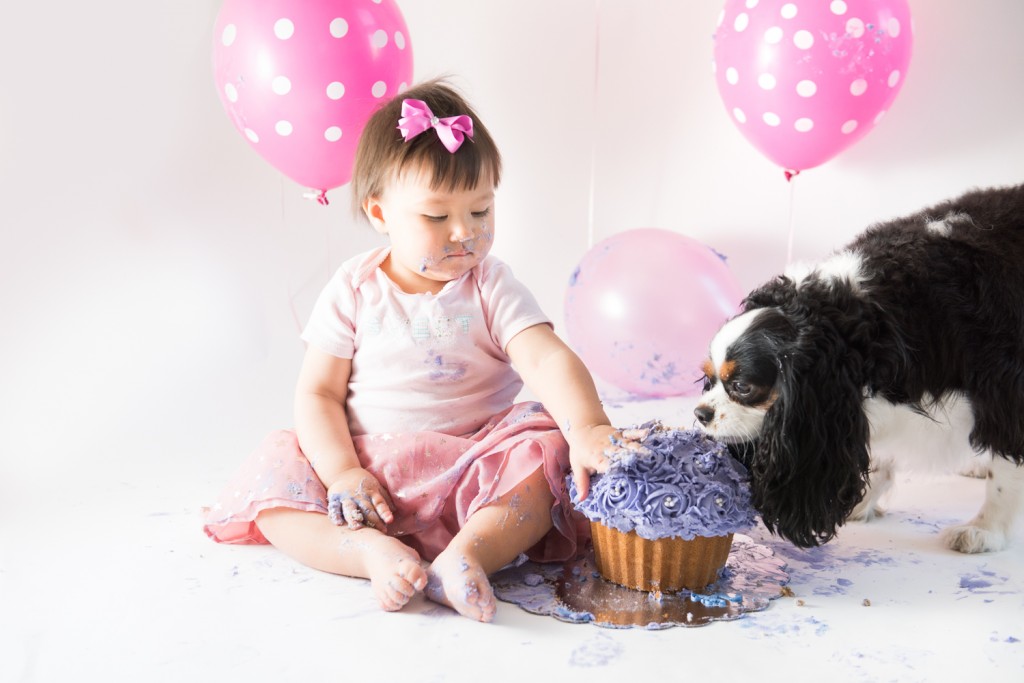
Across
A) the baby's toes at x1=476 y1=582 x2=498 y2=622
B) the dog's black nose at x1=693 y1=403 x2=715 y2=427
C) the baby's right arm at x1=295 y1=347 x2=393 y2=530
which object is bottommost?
the baby's toes at x1=476 y1=582 x2=498 y2=622

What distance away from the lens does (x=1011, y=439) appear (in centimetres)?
190

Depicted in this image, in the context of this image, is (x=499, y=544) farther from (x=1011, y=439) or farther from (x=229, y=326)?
(x=229, y=326)

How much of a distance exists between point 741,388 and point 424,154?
0.70 meters

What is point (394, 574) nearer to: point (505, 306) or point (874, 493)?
A: point (505, 306)

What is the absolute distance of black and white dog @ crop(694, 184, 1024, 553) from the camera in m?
1.75

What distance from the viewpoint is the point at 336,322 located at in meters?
2.14

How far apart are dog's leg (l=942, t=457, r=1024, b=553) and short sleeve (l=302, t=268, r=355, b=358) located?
Result: 119cm

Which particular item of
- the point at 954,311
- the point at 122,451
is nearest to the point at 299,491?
the point at 122,451

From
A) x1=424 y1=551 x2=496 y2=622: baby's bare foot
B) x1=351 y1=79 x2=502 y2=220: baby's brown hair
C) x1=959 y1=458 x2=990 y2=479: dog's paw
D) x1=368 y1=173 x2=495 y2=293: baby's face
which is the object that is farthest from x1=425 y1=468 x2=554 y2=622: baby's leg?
x1=959 y1=458 x2=990 y2=479: dog's paw

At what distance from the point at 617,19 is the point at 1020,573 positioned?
234cm

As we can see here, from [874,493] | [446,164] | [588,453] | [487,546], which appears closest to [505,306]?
[446,164]

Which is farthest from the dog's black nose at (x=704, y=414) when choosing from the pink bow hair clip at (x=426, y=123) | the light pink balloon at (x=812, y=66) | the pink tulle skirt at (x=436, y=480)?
the light pink balloon at (x=812, y=66)

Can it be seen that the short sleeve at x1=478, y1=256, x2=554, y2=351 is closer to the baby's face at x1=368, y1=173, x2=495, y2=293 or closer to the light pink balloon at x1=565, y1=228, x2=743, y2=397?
the baby's face at x1=368, y1=173, x2=495, y2=293

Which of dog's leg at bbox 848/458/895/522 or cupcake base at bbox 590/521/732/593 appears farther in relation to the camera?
dog's leg at bbox 848/458/895/522
